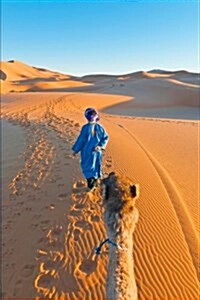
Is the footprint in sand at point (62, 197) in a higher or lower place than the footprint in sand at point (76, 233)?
higher

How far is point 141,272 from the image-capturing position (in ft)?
15.9

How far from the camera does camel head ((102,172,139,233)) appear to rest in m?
2.34

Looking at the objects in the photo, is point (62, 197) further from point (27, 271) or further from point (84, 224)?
point (27, 271)

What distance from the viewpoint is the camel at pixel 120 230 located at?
2355 mm

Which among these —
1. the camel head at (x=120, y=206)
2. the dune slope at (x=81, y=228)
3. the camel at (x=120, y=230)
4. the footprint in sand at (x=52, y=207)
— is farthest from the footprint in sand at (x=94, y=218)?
the camel head at (x=120, y=206)

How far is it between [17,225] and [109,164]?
3.47 meters

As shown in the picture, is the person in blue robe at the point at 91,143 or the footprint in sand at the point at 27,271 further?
the person in blue robe at the point at 91,143

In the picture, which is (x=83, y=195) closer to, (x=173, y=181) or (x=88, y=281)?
(x=88, y=281)

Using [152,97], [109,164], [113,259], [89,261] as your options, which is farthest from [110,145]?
[152,97]

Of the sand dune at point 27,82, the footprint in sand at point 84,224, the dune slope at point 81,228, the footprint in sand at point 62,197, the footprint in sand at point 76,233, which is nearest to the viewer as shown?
the dune slope at point 81,228

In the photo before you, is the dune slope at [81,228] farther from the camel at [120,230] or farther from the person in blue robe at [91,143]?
the camel at [120,230]

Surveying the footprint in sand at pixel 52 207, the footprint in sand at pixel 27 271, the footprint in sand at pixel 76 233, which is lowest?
the footprint in sand at pixel 27 271

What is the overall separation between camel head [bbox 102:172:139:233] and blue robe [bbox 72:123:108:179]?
11.6 feet

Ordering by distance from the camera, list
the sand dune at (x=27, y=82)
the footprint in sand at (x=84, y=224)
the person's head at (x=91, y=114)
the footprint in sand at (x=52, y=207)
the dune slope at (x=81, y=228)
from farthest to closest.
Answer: the sand dune at (x=27, y=82) → the footprint in sand at (x=52, y=207) → the person's head at (x=91, y=114) → the footprint in sand at (x=84, y=224) → the dune slope at (x=81, y=228)
